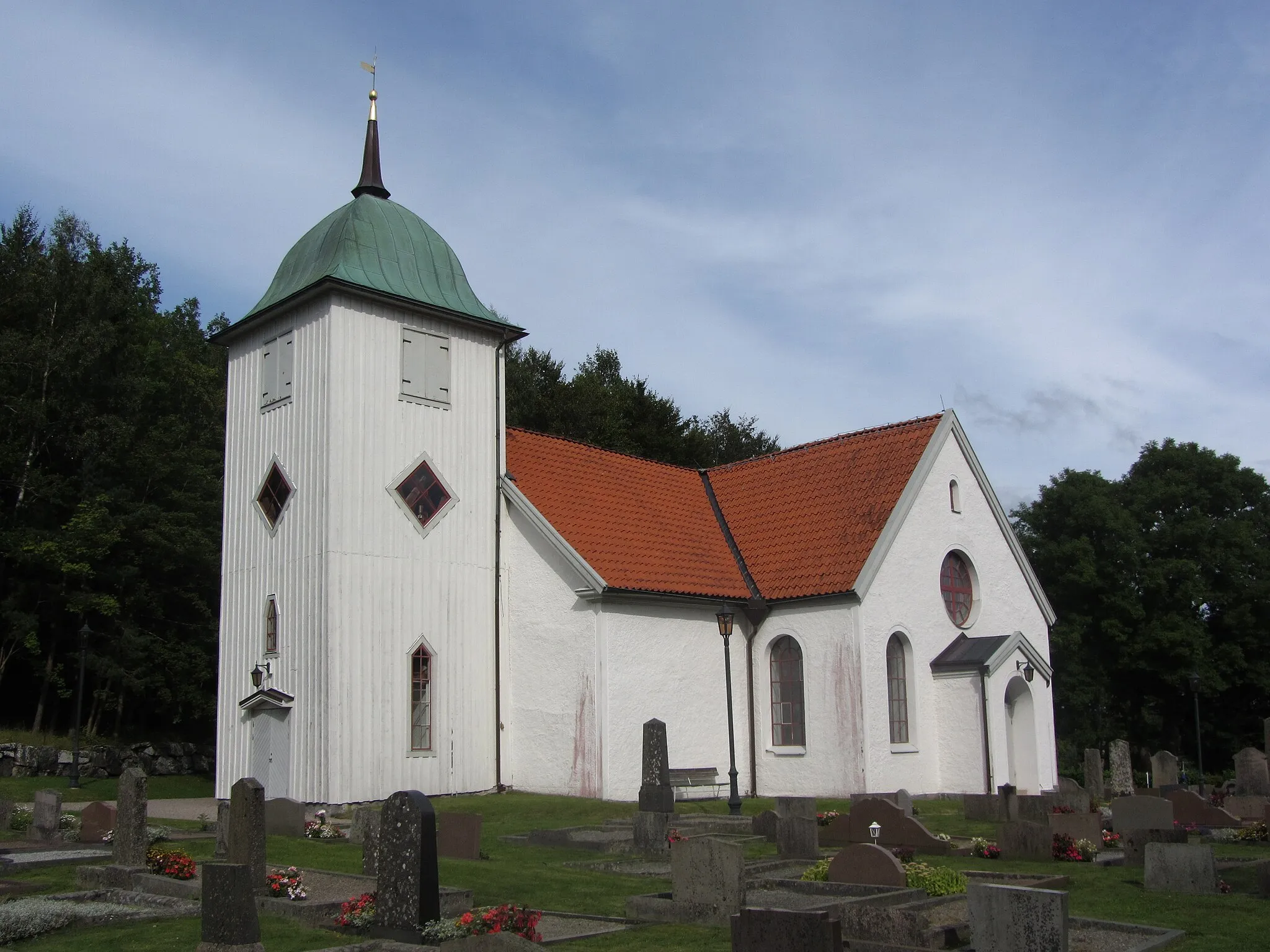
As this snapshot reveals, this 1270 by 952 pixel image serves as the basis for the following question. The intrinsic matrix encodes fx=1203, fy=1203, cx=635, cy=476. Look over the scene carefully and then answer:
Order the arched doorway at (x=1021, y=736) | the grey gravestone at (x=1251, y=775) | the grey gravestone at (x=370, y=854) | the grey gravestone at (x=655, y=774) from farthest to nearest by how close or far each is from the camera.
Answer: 1. the arched doorway at (x=1021, y=736)
2. the grey gravestone at (x=1251, y=775)
3. the grey gravestone at (x=655, y=774)
4. the grey gravestone at (x=370, y=854)

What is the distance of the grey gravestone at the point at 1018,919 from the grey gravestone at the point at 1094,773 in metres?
18.2

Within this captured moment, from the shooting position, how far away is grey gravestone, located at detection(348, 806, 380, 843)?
1293 centimetres

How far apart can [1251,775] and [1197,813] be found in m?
7.59

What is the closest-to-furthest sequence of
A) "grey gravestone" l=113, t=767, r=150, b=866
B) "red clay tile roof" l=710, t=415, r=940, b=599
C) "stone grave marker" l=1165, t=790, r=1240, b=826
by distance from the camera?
"grey gravestone" l=113, t=767, r=150, b=866, "stone grave marker" l=1165, t=790, r=1240, b=826, "red clay tile roof" l=710, t=415, r=940, b=599

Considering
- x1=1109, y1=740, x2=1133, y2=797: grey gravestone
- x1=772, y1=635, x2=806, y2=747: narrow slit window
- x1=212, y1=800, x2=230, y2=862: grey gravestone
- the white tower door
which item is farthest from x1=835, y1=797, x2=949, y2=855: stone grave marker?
the white tower door

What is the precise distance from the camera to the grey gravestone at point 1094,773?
23781mm

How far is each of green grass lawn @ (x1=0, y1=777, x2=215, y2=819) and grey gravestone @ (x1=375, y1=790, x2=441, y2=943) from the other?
51.9ft

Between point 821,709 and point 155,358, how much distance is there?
23034 mm

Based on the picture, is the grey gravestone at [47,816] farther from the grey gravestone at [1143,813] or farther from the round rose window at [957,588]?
the round rose window at [957,588]

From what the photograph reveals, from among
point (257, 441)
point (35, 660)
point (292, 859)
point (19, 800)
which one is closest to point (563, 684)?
point (257, 441)

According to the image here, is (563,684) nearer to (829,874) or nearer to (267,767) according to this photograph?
(267,767)

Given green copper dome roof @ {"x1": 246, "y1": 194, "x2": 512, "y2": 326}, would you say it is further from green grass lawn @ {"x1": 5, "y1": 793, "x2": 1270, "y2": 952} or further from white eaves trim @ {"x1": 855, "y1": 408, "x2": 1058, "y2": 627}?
green grass lawn @ {"x1": 5, "y1": 793, "x2": 1270, "y2": 952}

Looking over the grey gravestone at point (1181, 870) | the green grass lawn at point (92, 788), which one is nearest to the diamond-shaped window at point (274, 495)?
the green grass lawn at point (92, 788)

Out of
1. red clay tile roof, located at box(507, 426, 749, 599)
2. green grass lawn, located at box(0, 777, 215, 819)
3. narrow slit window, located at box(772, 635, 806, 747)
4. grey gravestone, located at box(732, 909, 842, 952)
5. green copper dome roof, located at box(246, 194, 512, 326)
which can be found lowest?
green grass lawn, located at box(0, 777, 215, 819)
